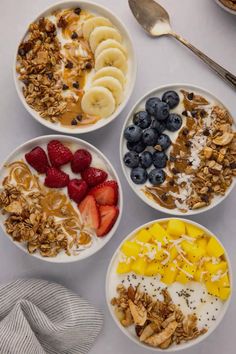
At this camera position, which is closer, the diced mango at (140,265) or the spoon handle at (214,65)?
the diced mango at (140,265)

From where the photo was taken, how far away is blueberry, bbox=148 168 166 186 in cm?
181

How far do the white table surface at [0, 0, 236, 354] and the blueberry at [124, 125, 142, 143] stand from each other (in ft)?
0.48

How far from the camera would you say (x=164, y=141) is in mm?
1807

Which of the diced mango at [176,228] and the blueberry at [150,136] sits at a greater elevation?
the blueberry at [150,136]

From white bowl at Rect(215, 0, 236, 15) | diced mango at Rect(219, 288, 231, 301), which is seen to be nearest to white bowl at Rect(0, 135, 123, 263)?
diced mango at Rect(219, 288, 231, 301)

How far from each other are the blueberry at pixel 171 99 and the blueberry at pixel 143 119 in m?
0.07

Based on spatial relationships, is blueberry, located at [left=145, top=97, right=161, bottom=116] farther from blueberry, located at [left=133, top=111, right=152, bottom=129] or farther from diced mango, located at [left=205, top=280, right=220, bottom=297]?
diced mango, located at [left=205, top=280, right=220, bottom=297]

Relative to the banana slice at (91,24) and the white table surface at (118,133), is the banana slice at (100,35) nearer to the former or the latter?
the banana slice at (91,24)

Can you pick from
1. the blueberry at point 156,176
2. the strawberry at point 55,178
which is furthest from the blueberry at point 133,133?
the strawberry at point 55,178

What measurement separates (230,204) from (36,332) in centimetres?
70

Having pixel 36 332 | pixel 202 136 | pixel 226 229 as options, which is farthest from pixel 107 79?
pixel 36 332

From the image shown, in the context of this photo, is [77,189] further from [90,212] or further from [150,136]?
[150,136]

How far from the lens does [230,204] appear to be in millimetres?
1956

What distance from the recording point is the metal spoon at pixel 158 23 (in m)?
1.92
